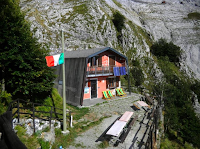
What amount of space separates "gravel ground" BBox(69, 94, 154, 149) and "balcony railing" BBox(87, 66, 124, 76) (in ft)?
12.0

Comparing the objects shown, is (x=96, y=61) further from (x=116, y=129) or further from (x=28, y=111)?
(x=116, y=129)

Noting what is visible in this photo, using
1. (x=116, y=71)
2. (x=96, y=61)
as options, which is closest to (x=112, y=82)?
(x=116, y=71)

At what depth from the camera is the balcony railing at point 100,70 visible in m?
17.0

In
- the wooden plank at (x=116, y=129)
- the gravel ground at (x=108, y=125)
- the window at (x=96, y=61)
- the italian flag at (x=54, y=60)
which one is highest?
the window at (x=96, y=61)

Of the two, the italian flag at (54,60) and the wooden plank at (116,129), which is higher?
the italian flag at (54,60)

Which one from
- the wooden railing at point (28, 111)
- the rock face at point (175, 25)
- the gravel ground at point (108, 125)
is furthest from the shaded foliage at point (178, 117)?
the rock face at point (175, 25)

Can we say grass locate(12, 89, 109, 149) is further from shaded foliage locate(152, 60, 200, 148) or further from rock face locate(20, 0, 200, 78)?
rock face locate(20, 0, 200, 78)

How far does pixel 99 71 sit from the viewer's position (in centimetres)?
1792

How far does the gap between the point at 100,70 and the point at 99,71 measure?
0.30 m

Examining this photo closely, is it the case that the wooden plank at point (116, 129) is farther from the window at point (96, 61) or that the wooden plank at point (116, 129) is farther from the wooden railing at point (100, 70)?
the window at point (96, 61)

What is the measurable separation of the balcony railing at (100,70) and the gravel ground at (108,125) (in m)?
3.66

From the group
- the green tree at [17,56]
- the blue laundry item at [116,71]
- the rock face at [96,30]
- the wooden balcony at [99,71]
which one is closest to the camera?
the green tree at [17,56]

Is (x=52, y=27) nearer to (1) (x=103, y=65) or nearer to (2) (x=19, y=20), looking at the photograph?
(1) (x=103, y=65)

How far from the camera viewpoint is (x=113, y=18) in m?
56.0
